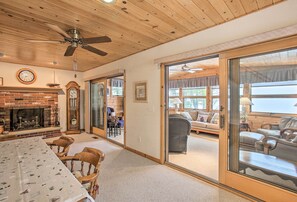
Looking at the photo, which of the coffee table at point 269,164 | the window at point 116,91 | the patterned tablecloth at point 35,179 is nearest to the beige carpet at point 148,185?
the coffee table at point 269,164

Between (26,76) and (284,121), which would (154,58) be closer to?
(284,121)

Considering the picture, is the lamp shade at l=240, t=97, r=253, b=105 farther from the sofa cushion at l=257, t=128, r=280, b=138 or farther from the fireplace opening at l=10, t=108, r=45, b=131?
the fireplace opening at l=10, t=108, r=45, b=131

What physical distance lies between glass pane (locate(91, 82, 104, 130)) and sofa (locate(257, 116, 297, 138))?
468 centimetres

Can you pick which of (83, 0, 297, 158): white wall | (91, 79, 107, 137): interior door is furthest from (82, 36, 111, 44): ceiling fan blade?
(91, 79, 107, 137): interior door

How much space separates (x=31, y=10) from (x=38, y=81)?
164 inches

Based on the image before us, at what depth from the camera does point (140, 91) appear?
3.85 m

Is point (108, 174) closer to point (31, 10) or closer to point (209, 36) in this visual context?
point (31, 10)

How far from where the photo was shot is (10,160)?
4.99 feet

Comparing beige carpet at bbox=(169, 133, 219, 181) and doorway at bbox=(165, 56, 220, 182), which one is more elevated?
doorway at bbox=(165, 56, 220, 182)

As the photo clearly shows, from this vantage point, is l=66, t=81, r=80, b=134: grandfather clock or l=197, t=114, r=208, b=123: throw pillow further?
l=197, t=114, r=208, b=123: throw pillow

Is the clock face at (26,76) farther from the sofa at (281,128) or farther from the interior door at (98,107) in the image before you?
the sofa at (281,128)

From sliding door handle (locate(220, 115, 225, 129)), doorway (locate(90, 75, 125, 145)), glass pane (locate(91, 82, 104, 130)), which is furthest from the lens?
glass pane (locate(91, 82, 104, 130))

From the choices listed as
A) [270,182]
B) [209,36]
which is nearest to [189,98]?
[209,36]

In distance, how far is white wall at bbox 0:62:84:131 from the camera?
495cm
